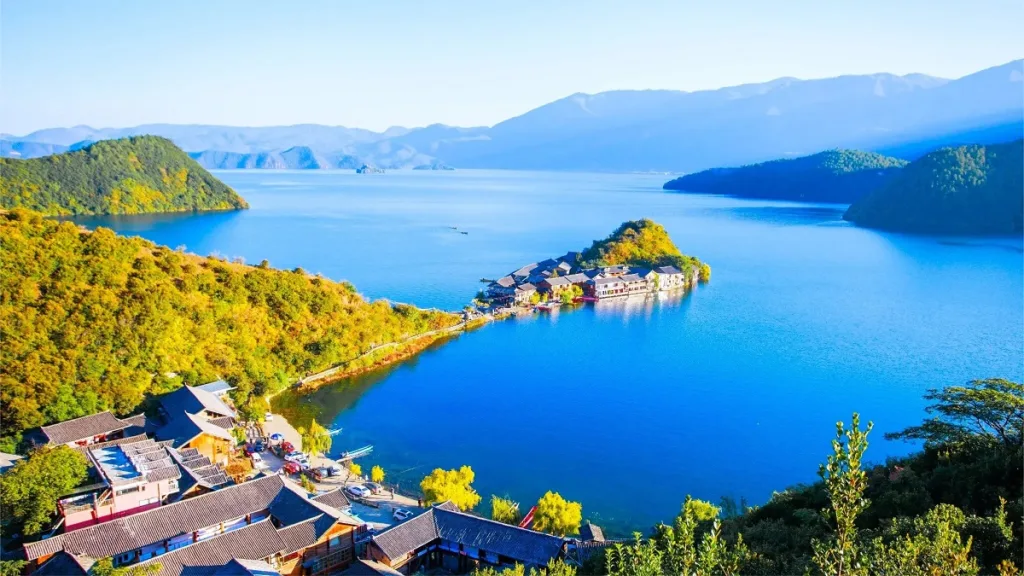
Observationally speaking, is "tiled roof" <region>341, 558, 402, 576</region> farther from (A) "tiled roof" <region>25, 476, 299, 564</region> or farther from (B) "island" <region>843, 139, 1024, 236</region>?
(B) "island" <region>843, 139, 1024, 236</region>

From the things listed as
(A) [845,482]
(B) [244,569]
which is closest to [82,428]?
(B) [244,569]

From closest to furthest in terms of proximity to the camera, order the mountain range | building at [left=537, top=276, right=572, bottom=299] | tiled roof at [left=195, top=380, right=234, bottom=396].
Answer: tiled roof at [left=195, top=380, right=234, bottom=396]
building at [left=537, top=276, right=572, bottom=299]
the mountain range

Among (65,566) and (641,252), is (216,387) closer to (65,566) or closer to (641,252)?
(65,566)

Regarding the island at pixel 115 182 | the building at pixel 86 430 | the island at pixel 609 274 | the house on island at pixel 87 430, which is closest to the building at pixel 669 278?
the island at pixel 609 274

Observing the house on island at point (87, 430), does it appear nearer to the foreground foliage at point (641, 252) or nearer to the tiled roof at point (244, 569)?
the tiled roof at point (244, 569)

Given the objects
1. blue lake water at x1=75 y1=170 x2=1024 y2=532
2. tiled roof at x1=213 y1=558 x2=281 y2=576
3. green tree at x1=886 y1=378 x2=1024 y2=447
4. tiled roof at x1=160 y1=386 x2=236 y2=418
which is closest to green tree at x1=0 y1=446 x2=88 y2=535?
tiled roof at x1=160 y1=386 x2=236 y2=418

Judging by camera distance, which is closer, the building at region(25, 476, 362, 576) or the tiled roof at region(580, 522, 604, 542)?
the building at region(25, 476, 362, 576)

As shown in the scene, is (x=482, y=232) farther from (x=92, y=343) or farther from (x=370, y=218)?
(x=92, y=343)
